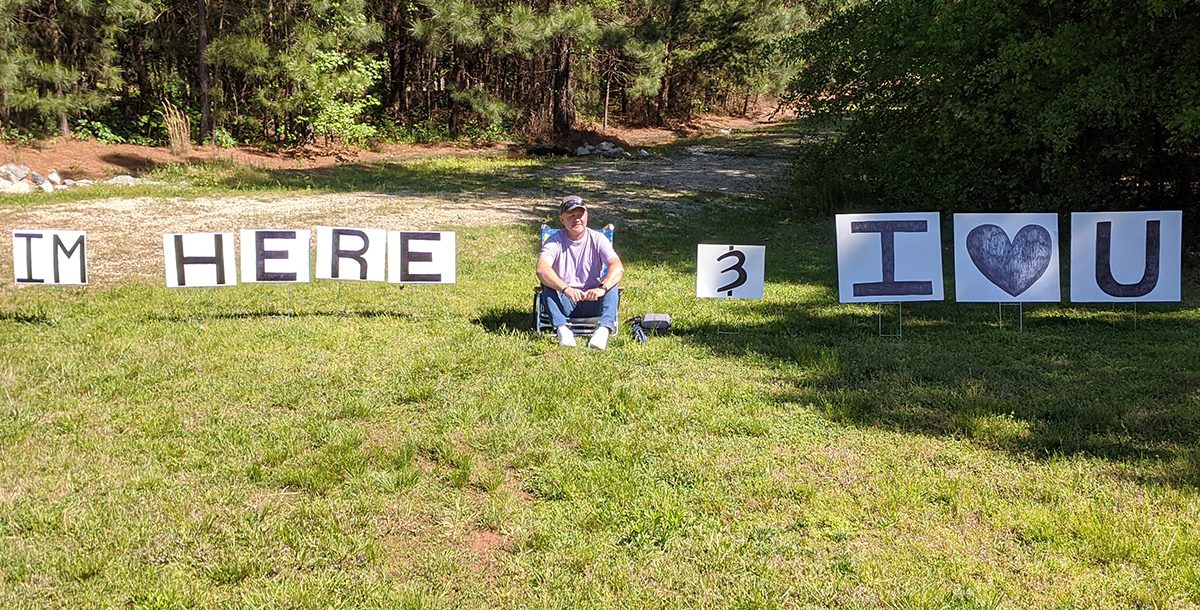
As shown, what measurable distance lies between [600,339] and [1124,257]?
4.68 metres

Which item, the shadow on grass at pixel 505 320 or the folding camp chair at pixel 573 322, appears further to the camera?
the shadow on grass at pixel 505 320

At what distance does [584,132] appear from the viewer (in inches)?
1328

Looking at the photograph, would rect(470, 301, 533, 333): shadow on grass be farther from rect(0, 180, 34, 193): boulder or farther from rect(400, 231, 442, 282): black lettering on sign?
rect(0, 180, 34, 193): boulder

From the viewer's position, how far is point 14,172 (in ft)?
61.4

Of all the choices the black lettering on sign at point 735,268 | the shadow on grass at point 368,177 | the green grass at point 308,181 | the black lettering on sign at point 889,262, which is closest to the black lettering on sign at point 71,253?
the black lettering on sign at point 735,268

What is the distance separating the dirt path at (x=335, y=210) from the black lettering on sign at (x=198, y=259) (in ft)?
7.71

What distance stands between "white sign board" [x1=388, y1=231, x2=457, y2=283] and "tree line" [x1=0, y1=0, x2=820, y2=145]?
10.6m

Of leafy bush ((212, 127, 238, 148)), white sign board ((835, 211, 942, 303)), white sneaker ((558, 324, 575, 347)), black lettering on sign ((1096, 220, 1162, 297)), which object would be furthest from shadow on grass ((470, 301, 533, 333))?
leafy bush ((212, 127, 238, 148))

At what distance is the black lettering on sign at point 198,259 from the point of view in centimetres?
864

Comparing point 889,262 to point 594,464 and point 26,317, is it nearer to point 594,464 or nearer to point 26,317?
point 594,464

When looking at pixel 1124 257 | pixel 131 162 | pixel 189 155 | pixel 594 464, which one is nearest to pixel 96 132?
pixel 189 155

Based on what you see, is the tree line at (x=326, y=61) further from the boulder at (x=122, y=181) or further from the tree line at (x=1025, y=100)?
the boulder at (x=122, y=181)

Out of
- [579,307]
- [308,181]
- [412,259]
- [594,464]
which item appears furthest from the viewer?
[308,181]

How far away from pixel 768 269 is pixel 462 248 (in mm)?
4073
